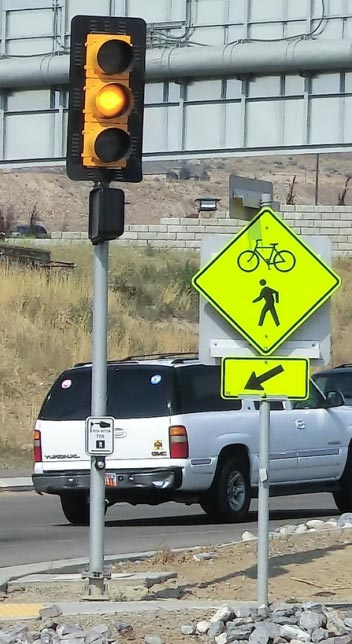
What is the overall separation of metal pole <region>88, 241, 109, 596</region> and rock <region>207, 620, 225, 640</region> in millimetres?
1606

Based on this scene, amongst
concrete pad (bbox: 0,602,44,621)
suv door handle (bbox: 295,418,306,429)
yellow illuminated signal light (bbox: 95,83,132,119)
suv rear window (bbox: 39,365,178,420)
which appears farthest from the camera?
suv door handle (bbox: 295,418,306,429)

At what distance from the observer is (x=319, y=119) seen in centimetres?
2227

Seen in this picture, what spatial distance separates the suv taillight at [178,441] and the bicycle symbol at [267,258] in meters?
6.60

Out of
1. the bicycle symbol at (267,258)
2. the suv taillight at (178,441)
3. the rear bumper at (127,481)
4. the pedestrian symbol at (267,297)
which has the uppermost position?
the bicycle symbol at (267,258)

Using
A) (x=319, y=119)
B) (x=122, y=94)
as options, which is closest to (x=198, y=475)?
(x=122, y=94)

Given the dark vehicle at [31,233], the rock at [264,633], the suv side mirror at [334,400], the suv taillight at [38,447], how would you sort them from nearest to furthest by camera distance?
the rock at [264,633] < the suv taillight at [38,447] < the suv side mirror at [334,400] < the dark vehicle at [31,233]

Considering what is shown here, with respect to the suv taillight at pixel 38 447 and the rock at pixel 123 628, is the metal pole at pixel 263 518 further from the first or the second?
the suv taillight at pixel 38 447

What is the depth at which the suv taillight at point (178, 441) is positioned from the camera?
1563 cm

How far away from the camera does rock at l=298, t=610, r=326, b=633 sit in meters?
8.54

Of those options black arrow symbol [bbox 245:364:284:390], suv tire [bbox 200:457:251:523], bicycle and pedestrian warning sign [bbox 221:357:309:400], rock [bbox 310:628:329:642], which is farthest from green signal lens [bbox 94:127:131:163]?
suv tire [bbox 200:457:251:523]

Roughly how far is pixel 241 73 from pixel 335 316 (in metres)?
21.5

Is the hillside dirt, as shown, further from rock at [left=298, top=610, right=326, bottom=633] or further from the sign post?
rock at [left=298, top=610, right=326, bottom=633]

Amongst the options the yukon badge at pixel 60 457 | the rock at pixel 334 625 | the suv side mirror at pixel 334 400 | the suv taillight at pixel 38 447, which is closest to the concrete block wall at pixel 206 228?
the suv side mirror at pixel 334 400

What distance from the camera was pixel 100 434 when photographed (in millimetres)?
10133
